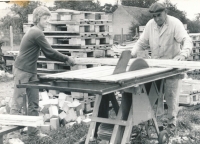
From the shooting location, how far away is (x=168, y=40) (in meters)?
5.64

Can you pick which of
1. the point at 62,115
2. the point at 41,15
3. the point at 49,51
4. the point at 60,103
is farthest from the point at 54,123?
the point at 41,15

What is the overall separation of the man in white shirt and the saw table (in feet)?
1.57

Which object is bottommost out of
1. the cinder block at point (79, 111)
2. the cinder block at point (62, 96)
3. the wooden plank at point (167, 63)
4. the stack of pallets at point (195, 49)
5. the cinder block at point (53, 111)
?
the cinder block at point (79, 111)

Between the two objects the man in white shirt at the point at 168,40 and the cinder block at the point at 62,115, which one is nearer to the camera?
the man in white shirt at the point at 168,40

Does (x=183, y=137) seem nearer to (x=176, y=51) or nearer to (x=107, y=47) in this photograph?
(x=176, y=51)

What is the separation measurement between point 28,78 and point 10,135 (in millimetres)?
1252

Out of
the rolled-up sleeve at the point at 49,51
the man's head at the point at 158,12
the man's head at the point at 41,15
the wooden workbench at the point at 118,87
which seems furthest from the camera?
the man's head at the point at 158,12

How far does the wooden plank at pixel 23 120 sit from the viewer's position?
3598 mm

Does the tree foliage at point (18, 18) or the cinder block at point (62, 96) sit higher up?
the tree foliage at point (18, 18)

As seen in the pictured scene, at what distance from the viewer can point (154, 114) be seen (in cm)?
479

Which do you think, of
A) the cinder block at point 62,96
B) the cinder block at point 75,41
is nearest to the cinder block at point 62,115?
the cinder block at point 62,96

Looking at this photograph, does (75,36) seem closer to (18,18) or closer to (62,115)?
(62,115)

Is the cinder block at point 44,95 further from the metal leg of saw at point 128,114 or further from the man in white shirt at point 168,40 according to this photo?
the metal leg of saw at point 128,114

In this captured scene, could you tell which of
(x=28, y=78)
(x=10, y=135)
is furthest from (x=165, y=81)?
(x=10, y=135)
